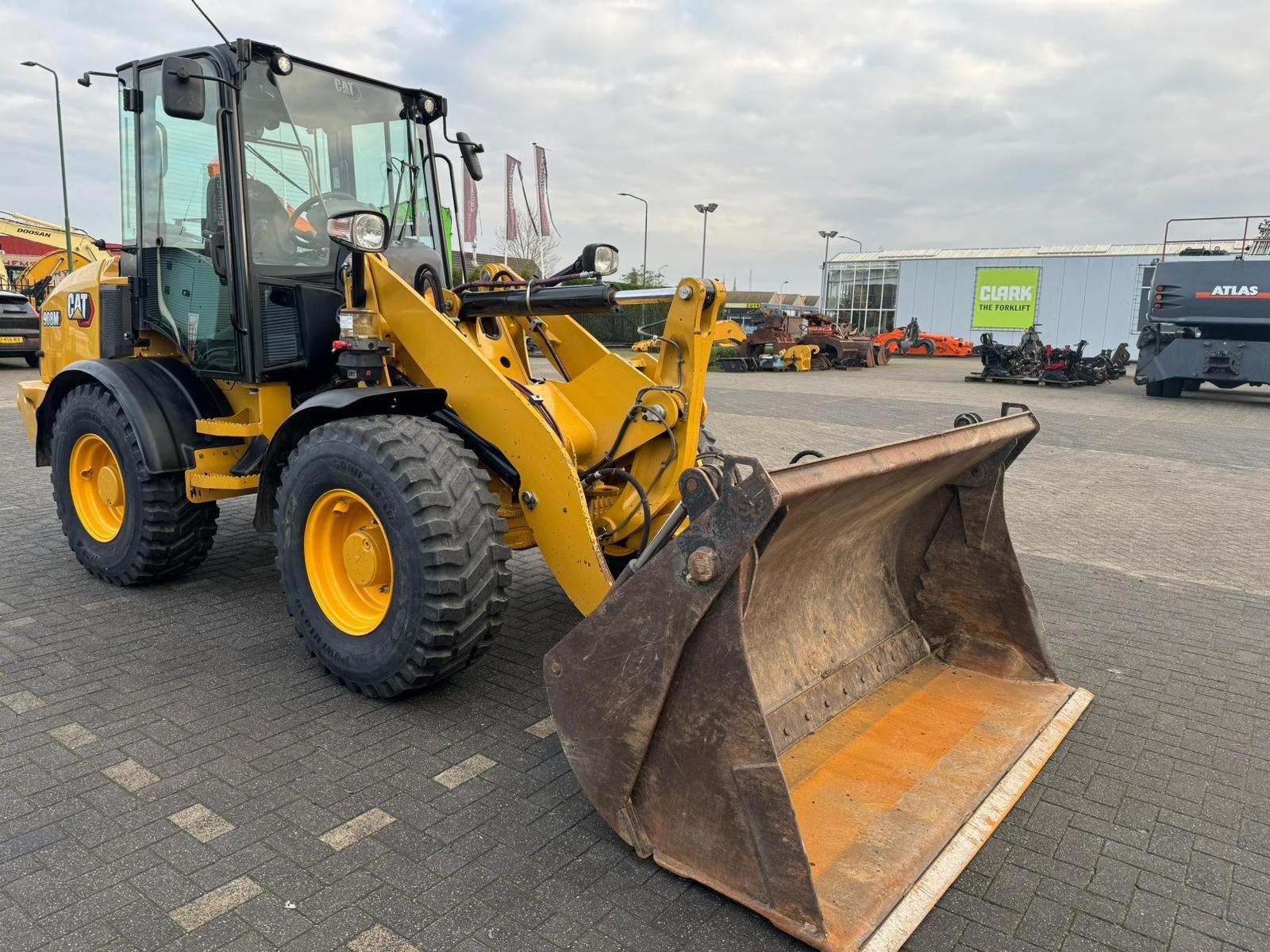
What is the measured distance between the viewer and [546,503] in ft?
11.6

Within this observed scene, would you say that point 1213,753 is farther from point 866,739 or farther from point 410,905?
point 410,905

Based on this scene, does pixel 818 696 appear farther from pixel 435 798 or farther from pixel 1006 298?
pixel 1006 298

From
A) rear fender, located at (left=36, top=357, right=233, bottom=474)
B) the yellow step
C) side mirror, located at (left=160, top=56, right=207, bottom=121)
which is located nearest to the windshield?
side mirror, located at (left=160, top=56, right=207, bottom=121)

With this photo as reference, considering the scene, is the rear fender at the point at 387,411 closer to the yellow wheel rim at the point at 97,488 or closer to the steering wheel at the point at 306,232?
the steering wheel at the point at 306,232

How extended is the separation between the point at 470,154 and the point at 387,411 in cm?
216

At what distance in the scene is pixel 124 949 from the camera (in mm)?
2293

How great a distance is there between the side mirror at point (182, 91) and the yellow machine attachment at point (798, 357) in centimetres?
2320

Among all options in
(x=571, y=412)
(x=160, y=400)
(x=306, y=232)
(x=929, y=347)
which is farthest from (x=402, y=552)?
(x=929, y=347)

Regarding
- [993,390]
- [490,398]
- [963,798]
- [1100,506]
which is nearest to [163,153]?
[490,398]

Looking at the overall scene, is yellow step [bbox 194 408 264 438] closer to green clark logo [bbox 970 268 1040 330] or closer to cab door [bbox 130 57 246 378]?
cab door [bbox 130 57 246 378]

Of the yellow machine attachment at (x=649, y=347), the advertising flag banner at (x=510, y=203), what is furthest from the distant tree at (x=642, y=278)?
the yellow machine attachment at (x=649, y=347)

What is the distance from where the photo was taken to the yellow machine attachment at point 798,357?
1039 inches

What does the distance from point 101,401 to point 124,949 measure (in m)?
3.54

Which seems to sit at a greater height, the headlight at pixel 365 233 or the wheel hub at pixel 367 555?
the headlight at pixel 365 233
